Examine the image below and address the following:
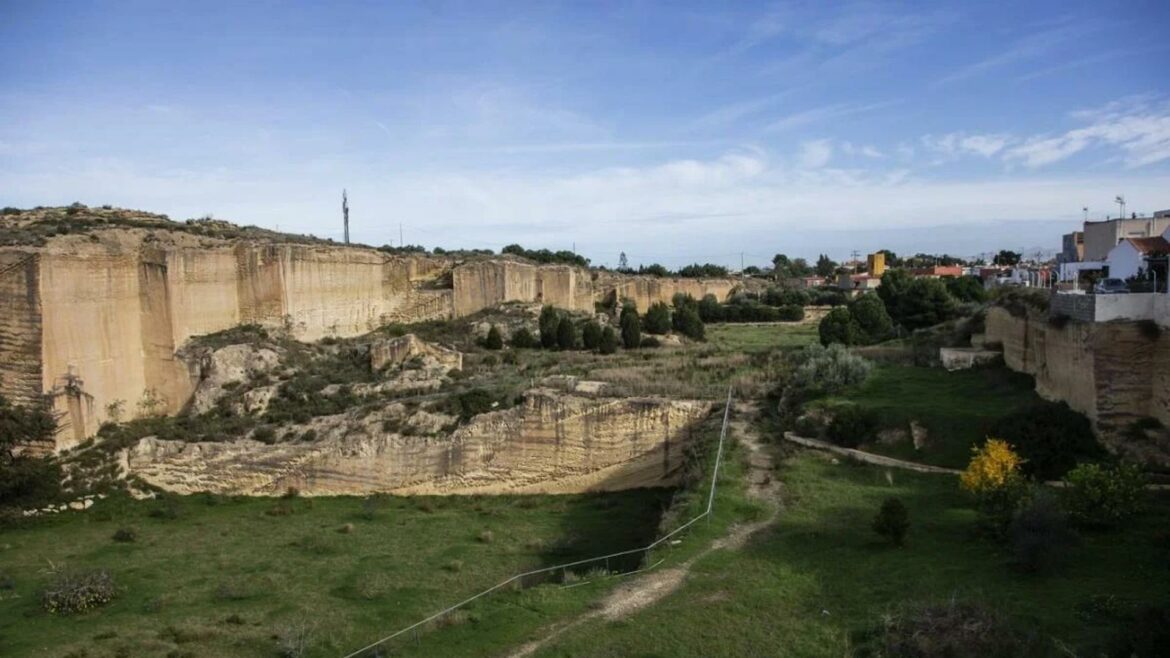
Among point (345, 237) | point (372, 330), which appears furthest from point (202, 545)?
point (345, 237)


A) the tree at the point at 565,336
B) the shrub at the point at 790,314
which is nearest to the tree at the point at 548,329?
the tree at the point at 565,336

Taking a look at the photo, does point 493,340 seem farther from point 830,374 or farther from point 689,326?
point 830,374

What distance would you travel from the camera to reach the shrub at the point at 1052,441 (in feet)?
40.3

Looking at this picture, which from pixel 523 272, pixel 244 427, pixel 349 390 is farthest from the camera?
pixel 523 272

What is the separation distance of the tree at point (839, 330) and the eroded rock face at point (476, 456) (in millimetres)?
11725

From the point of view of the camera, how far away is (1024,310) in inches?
679

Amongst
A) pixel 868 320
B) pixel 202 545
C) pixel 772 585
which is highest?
pixel 868 320

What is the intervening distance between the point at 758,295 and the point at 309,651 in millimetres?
45619

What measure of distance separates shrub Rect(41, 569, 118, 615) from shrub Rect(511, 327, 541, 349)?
16916 mm

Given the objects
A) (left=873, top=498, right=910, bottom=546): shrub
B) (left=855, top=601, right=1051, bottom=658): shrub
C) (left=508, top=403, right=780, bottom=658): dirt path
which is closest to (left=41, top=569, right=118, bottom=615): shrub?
(left=508, top=403, right=780, bottom=658): dirt path

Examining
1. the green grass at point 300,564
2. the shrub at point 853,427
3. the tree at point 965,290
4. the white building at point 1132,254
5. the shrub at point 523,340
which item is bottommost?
the green grass at point 300,564

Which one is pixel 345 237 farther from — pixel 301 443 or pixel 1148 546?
pixel 1148 546

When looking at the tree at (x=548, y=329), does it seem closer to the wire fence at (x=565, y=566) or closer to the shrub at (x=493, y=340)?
the shrub at (x=493, y=340)

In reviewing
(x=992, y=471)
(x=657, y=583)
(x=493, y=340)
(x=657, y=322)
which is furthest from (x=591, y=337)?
(x=657, y=583)
